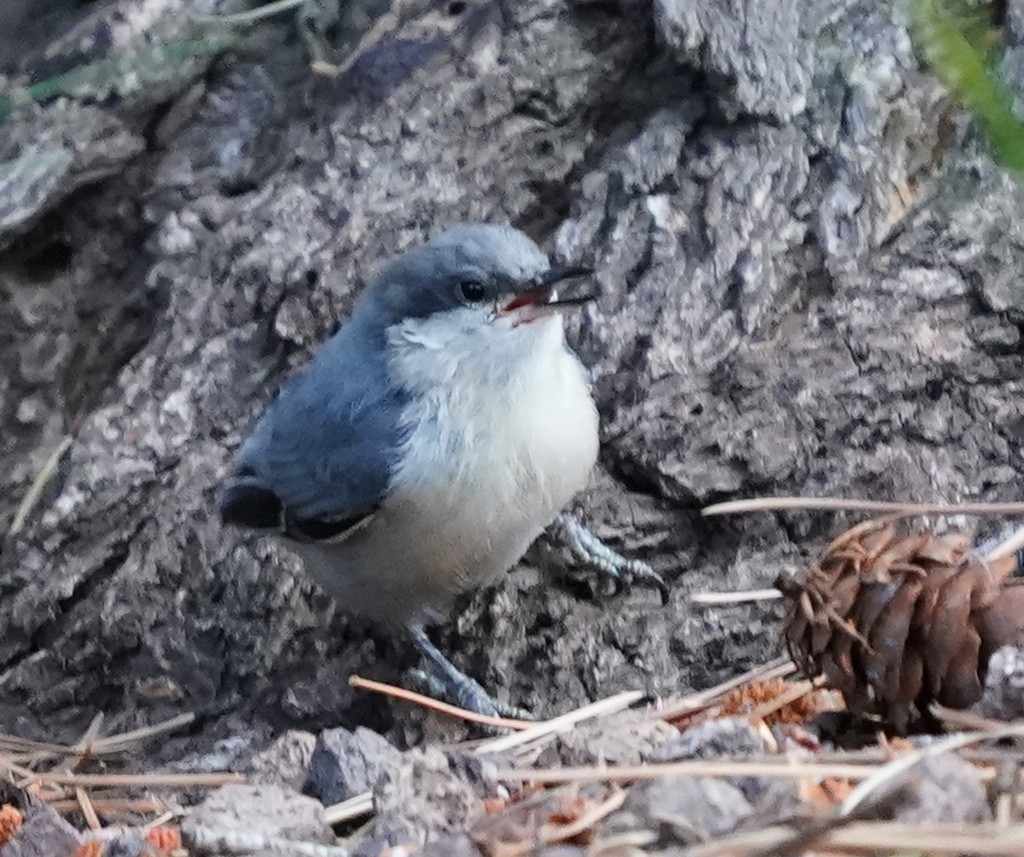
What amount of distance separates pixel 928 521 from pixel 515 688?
814mm

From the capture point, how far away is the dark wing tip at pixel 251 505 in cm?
263

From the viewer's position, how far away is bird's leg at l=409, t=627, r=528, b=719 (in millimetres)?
2447

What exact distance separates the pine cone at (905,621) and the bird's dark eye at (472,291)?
42.4 inches

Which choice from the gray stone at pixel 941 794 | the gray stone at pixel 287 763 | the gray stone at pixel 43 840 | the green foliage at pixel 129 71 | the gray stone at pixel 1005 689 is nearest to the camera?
the gray stone at pixel 941 794

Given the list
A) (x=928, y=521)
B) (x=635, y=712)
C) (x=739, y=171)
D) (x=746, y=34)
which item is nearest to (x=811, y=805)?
(x=635, y=712)

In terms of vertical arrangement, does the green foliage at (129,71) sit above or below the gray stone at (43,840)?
above

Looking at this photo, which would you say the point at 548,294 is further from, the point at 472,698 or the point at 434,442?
the point at 472,698

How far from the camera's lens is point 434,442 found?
2.51 meters

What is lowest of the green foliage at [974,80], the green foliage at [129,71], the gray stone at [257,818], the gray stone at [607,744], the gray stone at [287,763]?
the gray stone at [607,744]

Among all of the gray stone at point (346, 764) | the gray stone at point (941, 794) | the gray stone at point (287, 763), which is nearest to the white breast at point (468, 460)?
the gray stone at point (287, 763)

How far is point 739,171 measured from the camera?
2.67m

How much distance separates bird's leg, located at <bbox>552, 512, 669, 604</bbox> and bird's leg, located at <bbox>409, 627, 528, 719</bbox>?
31 centimetres

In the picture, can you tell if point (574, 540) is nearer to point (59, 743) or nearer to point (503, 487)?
point (503, 487)

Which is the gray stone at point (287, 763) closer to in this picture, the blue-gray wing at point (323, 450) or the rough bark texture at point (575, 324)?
the rough bark texture at point (575, 324)
